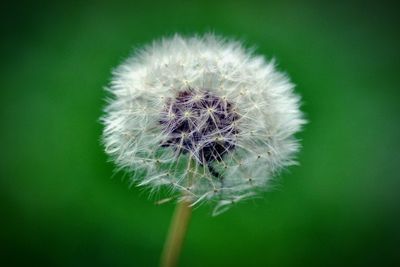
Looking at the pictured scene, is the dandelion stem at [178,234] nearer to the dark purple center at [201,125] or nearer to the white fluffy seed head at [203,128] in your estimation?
the white fluffy seed head at [203,128]

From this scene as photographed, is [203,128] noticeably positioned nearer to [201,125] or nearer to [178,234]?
[201,125]

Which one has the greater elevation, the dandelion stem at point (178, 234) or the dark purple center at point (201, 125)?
the dark purple center at point (201, 125)

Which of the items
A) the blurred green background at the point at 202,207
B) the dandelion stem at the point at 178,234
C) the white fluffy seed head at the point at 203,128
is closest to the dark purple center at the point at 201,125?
the white fluffy seed head at the point at 203,128

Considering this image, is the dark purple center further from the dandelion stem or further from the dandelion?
the dandelion stem

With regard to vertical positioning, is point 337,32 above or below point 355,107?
above

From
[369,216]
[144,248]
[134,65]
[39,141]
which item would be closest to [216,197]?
[134,65]

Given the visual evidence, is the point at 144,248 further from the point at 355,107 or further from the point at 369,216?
the point at 355,107

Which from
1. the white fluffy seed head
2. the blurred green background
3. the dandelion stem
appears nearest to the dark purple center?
the white fluffy seed head

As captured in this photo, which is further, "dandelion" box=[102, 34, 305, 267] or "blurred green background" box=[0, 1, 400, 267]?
"blurred green background" box=[0, 1, 400, 267]
